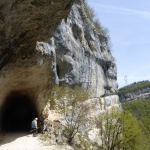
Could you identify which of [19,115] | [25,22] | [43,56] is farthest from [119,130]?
[25,22]

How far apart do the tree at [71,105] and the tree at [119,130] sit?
388 centimetres

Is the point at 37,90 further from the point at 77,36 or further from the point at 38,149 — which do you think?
the point at 77,36

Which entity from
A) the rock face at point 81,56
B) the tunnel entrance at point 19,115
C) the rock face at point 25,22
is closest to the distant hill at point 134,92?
the rock face at point 81,56

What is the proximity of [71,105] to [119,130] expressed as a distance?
6157 mm

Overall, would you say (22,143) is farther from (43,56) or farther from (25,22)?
(25,22)

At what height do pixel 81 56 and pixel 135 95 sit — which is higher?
pixel 135 95

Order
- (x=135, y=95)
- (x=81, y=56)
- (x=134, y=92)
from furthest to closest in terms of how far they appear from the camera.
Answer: (x=134, y=92), (x=135, y=95), (x=81, y=56)

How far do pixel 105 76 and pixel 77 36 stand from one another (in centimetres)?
1019

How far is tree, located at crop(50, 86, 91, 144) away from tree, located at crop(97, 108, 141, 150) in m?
3.88

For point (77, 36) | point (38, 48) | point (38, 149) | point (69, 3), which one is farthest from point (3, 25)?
point (77, 36)

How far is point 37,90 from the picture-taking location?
19.7 metres

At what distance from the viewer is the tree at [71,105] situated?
19.5 m

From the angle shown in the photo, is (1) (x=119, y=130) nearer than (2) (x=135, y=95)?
Yes

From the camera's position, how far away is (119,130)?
898 inches
